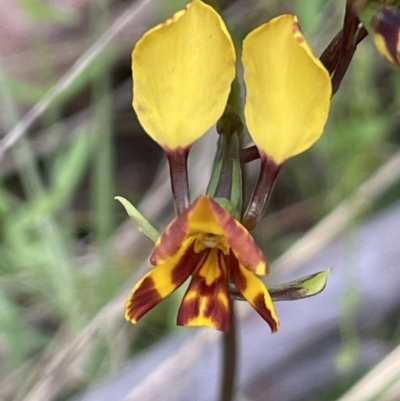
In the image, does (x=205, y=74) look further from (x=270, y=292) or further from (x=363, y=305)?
(x=363, y=305)

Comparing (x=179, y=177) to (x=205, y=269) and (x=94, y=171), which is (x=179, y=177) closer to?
(x=205, y=269)

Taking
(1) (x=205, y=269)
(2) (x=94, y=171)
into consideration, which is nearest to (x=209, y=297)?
(1) (x=205, y=269)

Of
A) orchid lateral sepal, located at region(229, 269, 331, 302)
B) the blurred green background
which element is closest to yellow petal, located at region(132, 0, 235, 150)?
orchid lateral sepal, located at region(229, 269, 331, 302)

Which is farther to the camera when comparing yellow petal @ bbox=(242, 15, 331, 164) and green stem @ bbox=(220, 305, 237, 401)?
green stem @ bbox=(220, 305, 237, 401)

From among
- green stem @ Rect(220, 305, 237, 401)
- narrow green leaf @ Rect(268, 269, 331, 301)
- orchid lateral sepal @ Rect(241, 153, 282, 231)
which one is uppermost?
orchid lateral sepal @ Rect(241, 153, 282, 231)

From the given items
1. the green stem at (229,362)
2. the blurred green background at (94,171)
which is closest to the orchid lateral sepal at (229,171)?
the green stem at (229,362)

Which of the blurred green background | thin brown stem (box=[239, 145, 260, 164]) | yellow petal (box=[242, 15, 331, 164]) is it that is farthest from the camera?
the blurred green background

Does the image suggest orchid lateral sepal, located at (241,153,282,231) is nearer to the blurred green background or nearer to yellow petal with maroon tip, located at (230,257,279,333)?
yellow petal with maroon tip, located at (230,257,279,333)

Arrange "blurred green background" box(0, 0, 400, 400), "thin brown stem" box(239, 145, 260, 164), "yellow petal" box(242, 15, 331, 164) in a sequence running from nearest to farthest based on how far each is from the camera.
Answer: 1. "yellow petal" box(242, 15, 331, 164)
2. "thin brown stem" box(239, 145, 260, 164)
3. "blurred green background" box(0, 0, 400, 400)

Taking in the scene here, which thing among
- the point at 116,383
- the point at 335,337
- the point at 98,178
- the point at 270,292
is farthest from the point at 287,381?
the point at 270,292
